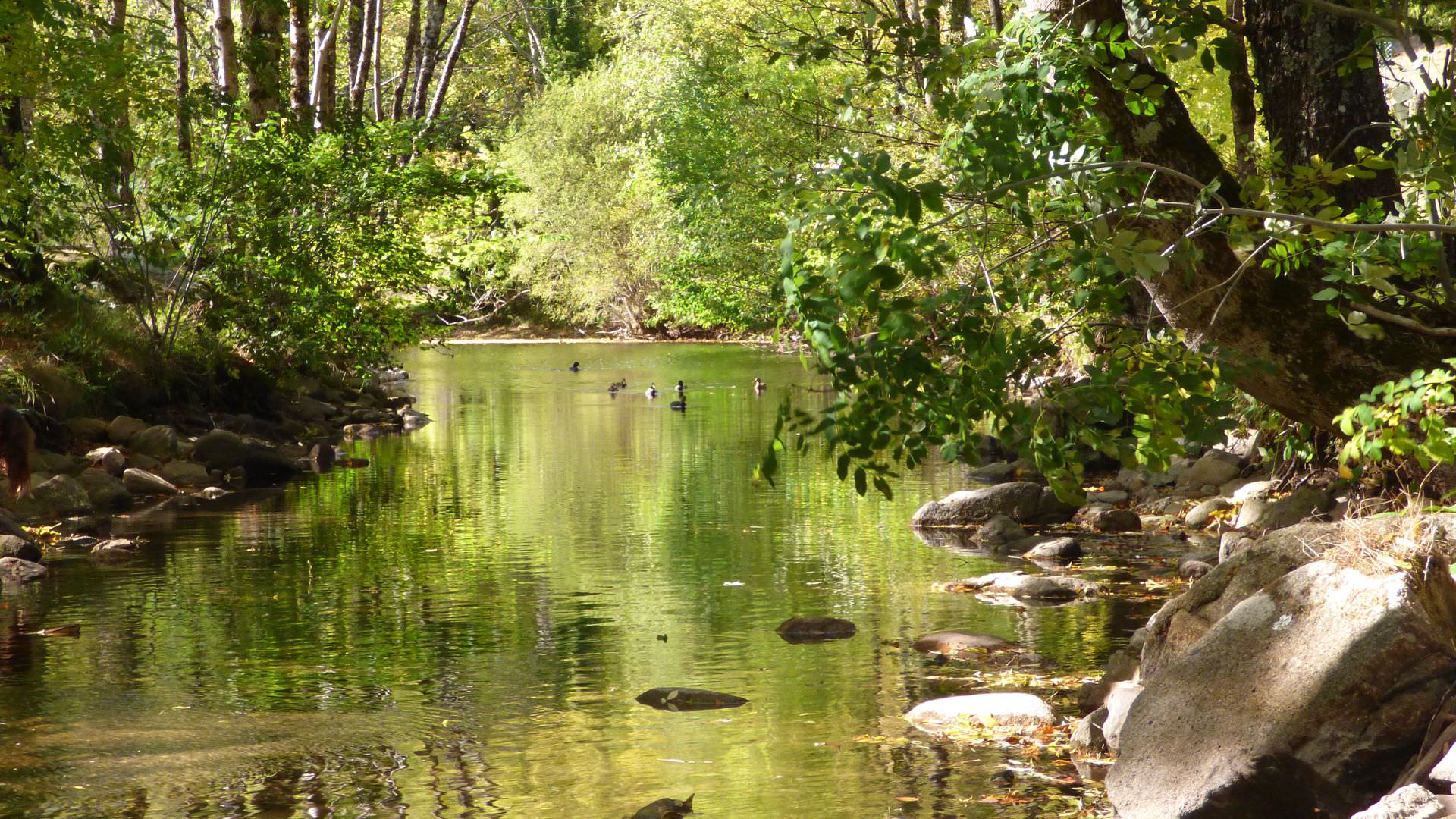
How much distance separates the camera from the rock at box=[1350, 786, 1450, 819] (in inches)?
189

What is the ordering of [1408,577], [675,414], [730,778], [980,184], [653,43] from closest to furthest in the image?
1. [980,184]
2. [1408,577]
3. [730,778]
4. [675,414]
5. [653,43]

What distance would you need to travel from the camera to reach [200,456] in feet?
59.7

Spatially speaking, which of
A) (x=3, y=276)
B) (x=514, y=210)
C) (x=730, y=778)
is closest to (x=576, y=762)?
(x=730, y=778)

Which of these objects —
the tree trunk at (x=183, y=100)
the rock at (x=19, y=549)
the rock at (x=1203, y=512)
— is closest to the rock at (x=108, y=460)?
the tree trunk at (x=183, y=100)

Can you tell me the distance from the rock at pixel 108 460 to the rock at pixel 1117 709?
12.8 m

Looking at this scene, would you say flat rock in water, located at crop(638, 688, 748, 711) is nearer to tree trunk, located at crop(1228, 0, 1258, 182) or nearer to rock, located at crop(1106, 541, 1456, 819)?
rock, located at crop(1106, 541, 1456, 819)

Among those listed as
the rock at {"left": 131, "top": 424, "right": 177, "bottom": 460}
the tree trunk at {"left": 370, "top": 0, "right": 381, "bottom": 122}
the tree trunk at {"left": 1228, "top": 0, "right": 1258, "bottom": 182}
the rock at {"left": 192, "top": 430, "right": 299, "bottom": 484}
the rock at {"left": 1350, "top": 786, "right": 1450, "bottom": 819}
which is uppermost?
the tree trunk at {"left": 370, "top": 0, "right": 381, "bottom": 122}

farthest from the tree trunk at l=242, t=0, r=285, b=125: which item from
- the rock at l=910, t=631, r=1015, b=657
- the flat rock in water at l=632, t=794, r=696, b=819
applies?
the flat rock in water at l=632, t=794, r=696, b=819

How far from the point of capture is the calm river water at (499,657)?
631cm

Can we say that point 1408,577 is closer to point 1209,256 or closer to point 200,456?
point 1209,256

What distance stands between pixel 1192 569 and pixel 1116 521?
2805 mm

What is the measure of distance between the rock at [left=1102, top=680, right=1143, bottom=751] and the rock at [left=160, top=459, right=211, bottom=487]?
12.9 m

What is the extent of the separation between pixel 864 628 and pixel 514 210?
4236cm

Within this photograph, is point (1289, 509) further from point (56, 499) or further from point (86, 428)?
point (86, 428)
